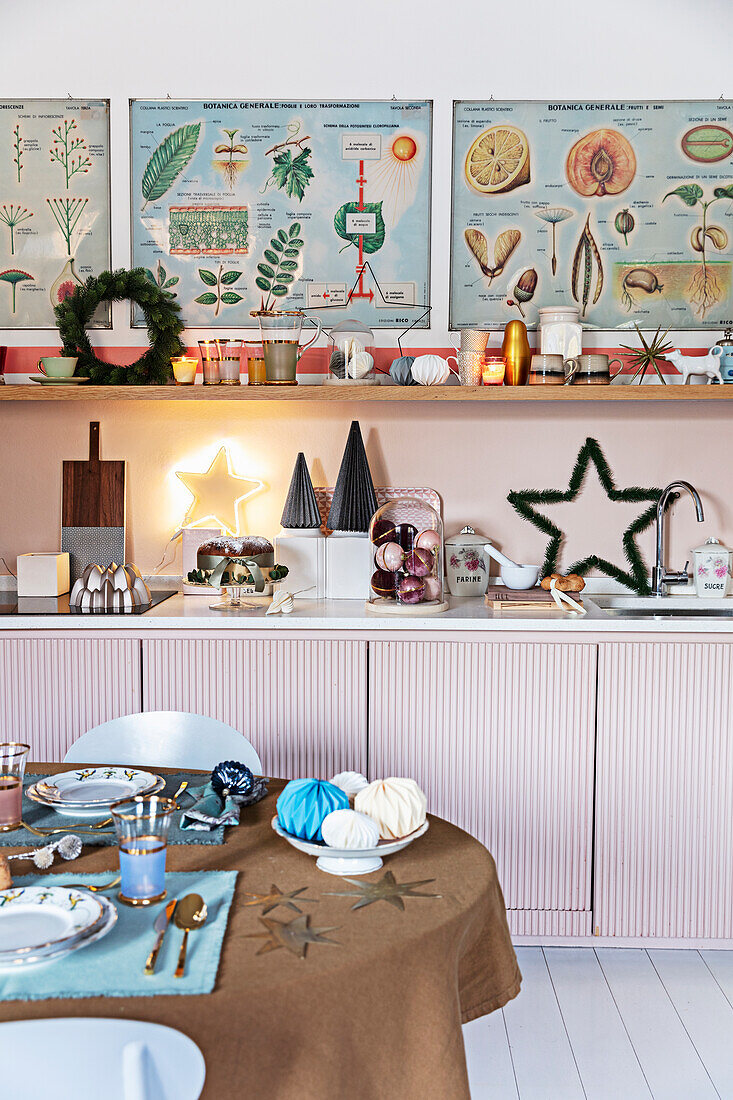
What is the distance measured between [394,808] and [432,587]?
58.6 inches

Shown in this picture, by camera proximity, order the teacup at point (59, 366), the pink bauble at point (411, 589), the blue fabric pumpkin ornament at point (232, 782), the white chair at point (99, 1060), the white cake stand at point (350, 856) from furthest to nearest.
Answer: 1. the teacup at point (59, 366)
2. the pink bauble at point (411, 589)
3. the blue fabric pumpkin ornament at point (232, 782)
4. the white cake stand at point (350, 856)
5. the white chair at point (99, 1060)

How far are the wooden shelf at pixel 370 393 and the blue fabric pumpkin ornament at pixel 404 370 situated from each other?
0.21 feet

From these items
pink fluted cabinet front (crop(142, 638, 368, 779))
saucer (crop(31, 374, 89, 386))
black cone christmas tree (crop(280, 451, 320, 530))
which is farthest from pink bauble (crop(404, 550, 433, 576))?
saucer (crop(31, 374, 89, 386))

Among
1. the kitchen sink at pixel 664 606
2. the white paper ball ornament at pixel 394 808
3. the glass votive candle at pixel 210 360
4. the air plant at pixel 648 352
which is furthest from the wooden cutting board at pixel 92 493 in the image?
the white paper ball ornament at pixel 394 808

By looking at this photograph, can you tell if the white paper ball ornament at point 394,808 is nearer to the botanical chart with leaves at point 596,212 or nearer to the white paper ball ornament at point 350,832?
the white paper ball ornament at point 350,832

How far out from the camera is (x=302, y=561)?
3182 mm

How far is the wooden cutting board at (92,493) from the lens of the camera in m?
3.38

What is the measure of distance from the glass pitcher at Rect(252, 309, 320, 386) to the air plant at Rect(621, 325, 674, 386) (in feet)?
3.33

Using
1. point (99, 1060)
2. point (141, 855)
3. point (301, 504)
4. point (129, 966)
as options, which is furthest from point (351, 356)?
point (99, 1060)

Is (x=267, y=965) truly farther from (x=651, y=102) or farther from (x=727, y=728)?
(x=651, y=102)

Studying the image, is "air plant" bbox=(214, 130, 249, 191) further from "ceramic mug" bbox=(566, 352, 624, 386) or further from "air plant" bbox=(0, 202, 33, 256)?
"ceramic mug" bbox=(566, 352, 624, 386)

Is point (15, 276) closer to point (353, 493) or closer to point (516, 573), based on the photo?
point (353, 493)

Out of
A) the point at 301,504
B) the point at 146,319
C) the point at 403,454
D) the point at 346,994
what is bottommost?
the point at 346,994

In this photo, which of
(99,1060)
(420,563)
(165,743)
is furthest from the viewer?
(420,563)
